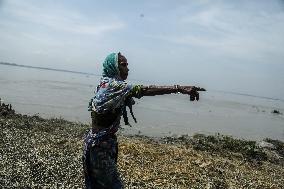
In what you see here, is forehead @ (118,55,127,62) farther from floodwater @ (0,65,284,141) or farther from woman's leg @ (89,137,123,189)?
floodwater @ (0,65,284,141)

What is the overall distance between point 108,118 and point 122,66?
26.5 inches

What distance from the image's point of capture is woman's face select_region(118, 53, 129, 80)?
4969 millimetres

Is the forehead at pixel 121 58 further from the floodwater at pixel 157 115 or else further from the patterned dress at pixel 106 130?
the floodwater at pixel 157 115

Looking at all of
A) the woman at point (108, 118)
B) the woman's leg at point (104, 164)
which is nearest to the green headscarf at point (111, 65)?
the woman at point (108, 118)

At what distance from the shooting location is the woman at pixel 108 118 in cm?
474

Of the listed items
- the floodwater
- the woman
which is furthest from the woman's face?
the floodwater

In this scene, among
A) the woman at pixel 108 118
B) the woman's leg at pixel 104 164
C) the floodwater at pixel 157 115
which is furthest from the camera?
the floodwater at pixel 157 115

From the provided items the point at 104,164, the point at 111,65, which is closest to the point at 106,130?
the point at 104,164

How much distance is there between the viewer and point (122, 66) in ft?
16.3

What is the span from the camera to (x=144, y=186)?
8.81 m

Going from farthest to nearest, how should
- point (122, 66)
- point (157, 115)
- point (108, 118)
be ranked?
point (157, 115), point (122, 66), point (108, 118)

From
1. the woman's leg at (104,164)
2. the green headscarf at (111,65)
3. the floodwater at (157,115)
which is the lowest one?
the floodwater at (157,115)

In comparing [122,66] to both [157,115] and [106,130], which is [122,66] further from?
[157,115]

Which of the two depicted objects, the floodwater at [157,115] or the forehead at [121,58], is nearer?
the forehead at [121,58]
